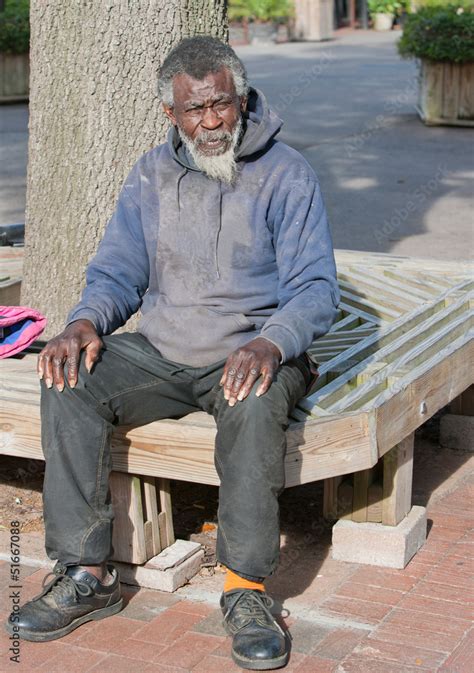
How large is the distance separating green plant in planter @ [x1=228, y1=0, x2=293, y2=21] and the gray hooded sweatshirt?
2174 centimetres

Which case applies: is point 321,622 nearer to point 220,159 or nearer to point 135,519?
point 135,519

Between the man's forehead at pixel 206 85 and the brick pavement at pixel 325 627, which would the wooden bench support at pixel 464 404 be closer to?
the brick pavement at pixel 325 627

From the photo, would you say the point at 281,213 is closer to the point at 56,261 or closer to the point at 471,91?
the point at 56,261

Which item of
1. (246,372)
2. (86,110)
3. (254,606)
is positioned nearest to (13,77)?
(86,110)

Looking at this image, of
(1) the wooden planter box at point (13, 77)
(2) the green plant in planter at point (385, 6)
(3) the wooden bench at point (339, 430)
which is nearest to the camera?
(3) the wooden bench at point (339, 430)

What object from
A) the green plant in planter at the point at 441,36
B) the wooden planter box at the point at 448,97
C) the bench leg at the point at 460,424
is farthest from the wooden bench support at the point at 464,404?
the wooden planter box at the point at 448,97

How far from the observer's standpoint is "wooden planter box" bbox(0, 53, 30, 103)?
1609 centimetres

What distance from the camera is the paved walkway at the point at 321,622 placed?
120 inches

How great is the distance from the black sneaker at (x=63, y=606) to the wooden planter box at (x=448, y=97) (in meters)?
10.5

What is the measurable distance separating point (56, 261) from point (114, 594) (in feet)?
5.87

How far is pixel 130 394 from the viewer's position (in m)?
3.36

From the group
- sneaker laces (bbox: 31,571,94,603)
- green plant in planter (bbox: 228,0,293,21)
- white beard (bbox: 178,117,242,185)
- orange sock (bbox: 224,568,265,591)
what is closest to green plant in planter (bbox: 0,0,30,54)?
green plant in planter (bbox: 228,0,293,21)

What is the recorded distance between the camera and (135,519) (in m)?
3.48

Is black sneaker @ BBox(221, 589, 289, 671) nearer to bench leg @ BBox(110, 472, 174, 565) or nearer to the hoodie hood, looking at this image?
bench leg @ BBox(110, 472, 174, 565)
